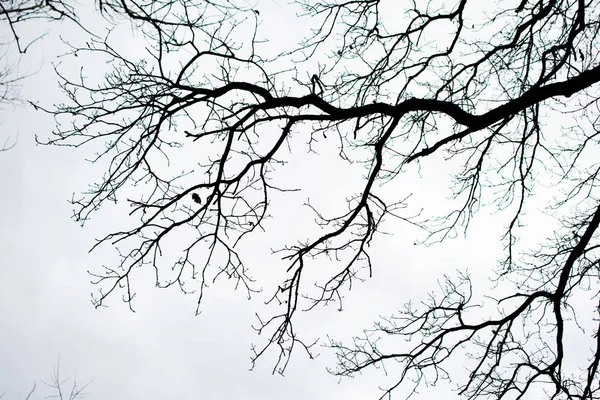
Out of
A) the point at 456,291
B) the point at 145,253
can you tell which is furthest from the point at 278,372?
the point at 456,291

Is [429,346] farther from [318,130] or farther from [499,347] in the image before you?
[318,130]

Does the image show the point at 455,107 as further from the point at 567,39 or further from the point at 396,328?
the point at 396,328

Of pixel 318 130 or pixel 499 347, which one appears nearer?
pixel 318 130

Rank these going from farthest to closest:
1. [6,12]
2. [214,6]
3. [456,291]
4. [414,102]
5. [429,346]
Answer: [456,291] < [429,346] < [414,102] < [214,6] < [6,12]

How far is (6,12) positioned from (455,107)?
3682 mm

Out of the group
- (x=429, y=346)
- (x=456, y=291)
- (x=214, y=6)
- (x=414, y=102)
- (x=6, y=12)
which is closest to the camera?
(x=6, y=12)

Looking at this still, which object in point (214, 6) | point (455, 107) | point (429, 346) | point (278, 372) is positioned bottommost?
point (278, 372)

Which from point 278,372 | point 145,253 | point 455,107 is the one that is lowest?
point 278,372

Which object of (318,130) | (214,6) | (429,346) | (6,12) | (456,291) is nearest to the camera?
(6,12)

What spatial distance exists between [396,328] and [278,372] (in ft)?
4.77

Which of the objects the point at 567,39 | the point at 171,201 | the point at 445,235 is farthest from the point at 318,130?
the point at 567,39

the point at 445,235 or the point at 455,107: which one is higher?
the point at 455,107

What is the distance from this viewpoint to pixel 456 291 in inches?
204

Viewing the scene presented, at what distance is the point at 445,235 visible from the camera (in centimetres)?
511
